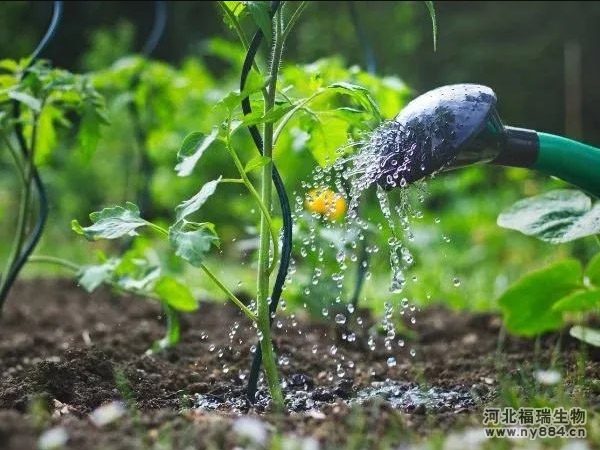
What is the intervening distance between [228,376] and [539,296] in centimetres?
76

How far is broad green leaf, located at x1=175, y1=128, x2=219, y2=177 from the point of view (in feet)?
4.62

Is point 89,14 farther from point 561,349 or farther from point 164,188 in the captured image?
point 561,349

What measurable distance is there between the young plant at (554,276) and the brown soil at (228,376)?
5.4 inches

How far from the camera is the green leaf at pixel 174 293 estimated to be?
213 cm

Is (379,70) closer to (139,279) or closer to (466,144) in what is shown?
(139,279)

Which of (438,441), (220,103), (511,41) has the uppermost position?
(511,41)

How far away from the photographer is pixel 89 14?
7031mm

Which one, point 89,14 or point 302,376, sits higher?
point 89,14

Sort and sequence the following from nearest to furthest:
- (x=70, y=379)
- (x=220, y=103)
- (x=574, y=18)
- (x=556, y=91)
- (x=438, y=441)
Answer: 1. (x=438, y=441)
2. (x=220, y=103)
3. (x=70, y=379)
4. (x=574, y=18)
5. (x=556, y=91)

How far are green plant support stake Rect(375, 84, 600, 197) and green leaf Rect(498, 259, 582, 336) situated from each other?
0.18m

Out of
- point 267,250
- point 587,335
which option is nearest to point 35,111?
point 267,250

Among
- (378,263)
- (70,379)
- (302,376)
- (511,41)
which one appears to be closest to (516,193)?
(378,263)

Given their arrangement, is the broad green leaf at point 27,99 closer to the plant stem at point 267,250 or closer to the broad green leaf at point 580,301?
the plant stem at point 267,250

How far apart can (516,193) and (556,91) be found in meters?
1.90
